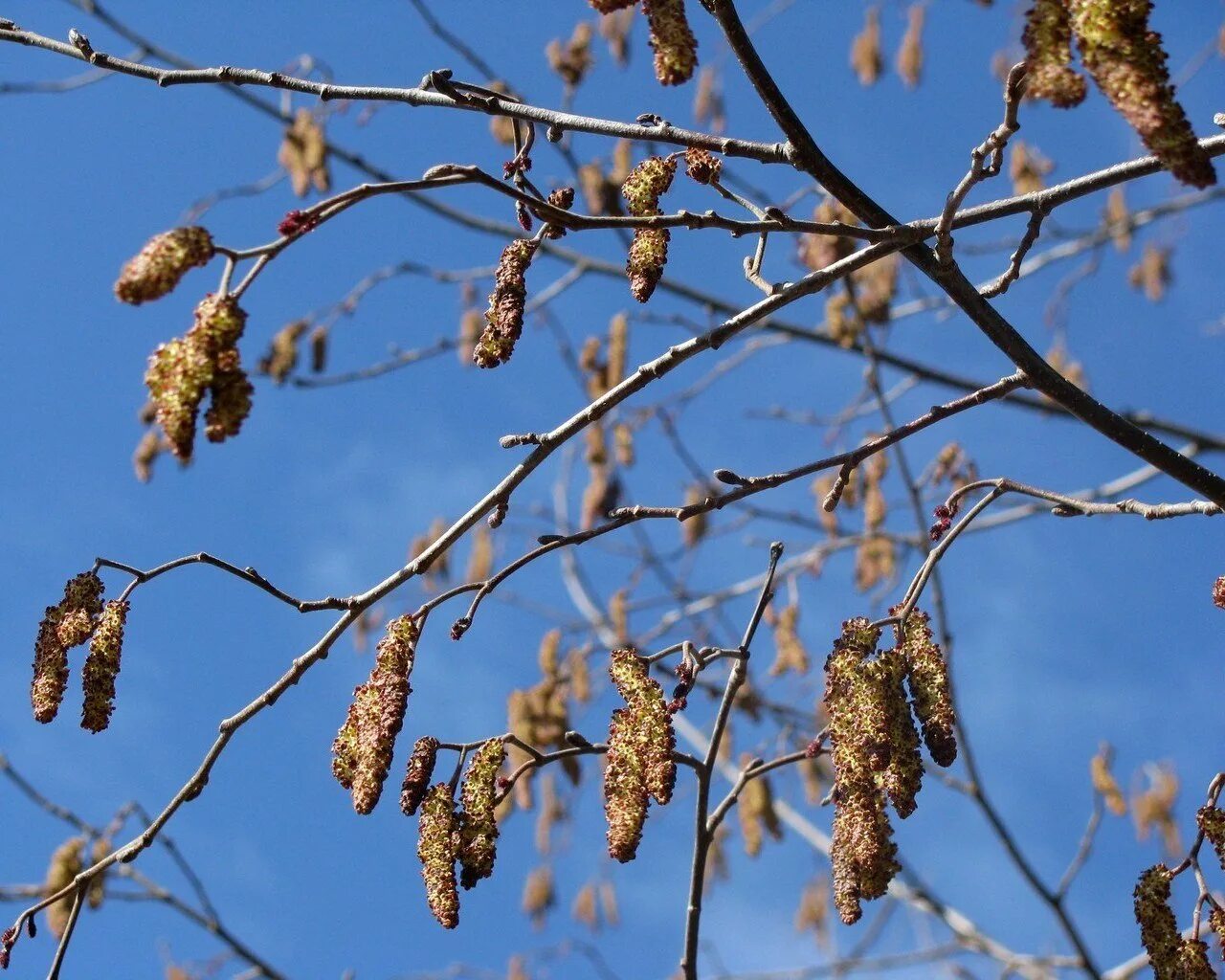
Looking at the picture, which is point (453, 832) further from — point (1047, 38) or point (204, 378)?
point (1047, 38)

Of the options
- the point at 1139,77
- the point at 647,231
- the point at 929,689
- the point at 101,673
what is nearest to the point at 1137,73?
the point at 1139,77

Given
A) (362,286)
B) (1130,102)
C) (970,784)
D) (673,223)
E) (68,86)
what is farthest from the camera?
(362,286)

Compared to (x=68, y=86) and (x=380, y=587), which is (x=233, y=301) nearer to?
(x=380, y=587)

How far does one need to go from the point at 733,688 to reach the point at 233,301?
1.09 metres

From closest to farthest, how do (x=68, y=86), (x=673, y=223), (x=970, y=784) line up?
(x=673, y=223), (x=970, y=784), (x=68, y=86)

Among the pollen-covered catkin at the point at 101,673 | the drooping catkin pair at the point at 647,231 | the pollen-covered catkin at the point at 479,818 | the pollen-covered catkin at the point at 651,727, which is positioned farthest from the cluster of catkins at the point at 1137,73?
the pollen-covered catkin at the point at 101,673

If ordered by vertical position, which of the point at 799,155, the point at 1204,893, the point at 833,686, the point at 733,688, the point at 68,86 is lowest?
the point at 1204,893

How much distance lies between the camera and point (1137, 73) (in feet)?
4.39

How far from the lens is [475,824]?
206cm

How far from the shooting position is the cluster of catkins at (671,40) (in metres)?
1.79

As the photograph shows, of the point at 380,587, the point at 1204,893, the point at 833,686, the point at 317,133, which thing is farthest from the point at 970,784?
the point at 317,133

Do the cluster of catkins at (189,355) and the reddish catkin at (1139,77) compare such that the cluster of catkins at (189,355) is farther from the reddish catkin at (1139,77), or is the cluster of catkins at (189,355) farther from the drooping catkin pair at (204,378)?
the reddish catkin at (1139,77)

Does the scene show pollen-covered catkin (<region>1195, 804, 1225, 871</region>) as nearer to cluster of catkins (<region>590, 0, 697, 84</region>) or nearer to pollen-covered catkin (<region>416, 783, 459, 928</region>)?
pollen-covered catkin (<region>416, 783, 459, 928</region>)

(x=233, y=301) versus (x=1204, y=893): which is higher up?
(x=233, y=301)
